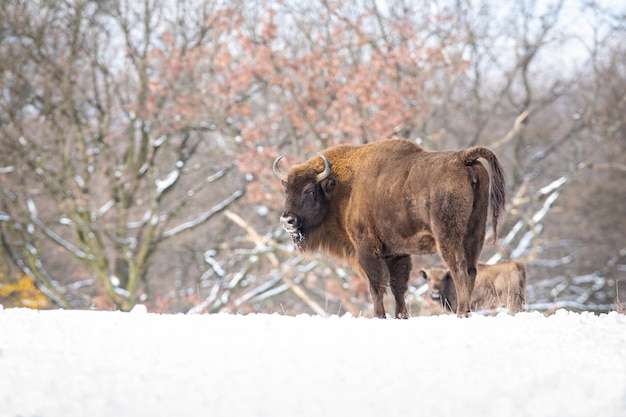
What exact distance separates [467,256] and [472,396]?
3.55 meters

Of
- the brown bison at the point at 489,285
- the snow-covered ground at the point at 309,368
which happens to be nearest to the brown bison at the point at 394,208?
the snow-covered ground at the point at 309,368

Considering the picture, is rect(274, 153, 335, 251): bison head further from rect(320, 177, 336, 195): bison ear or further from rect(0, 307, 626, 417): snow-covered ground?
rect(0, 307, 626, 417): snow-covered ground

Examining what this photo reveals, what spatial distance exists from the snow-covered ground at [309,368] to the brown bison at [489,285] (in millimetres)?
4886

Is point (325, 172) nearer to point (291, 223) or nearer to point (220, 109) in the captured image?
point (291, 223)

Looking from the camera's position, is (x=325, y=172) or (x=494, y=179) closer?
(x=494, y=179)

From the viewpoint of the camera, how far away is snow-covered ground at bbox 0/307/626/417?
3756 mm

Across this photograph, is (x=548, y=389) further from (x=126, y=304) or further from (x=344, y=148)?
(x=126, y=304)

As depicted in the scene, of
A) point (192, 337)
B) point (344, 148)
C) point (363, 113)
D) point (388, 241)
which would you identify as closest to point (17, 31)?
point (363, 113)

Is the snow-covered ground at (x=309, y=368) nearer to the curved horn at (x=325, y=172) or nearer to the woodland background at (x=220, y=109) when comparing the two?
the curved horn at (x=325, y=172)

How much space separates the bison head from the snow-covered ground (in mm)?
3326

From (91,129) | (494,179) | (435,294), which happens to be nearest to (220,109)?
(91,129)

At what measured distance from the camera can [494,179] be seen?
7.24 metres

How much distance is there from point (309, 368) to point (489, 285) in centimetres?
712

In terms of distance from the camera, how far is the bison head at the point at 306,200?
29.2 ft
